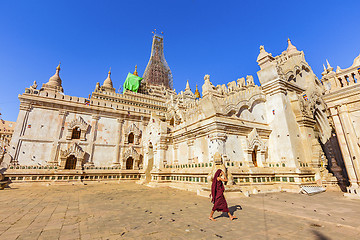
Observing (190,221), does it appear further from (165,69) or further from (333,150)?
(165,69)

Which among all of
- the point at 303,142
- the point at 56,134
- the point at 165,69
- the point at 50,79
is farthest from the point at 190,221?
the point at 165,69

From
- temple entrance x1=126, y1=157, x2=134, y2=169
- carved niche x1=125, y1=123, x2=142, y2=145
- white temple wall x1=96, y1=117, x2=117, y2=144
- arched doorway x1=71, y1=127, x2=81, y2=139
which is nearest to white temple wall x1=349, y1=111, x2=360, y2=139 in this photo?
carved niche x1=125, y1=123, x2=142, y2=145

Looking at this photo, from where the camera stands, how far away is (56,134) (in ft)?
59.6

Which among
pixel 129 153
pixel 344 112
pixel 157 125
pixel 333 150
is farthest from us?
pixel 129 153

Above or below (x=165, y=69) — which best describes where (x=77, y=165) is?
below

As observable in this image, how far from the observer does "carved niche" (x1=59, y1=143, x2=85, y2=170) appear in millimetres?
17359

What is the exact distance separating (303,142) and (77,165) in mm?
20322

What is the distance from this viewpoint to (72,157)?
60.4 feet

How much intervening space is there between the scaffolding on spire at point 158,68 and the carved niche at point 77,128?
102 ft

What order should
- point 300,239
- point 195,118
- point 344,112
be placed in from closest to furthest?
point 300,239
point 344,112
point 195,118

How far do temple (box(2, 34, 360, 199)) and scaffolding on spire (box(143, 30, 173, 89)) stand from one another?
2879cm

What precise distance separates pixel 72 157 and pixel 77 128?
325 cm

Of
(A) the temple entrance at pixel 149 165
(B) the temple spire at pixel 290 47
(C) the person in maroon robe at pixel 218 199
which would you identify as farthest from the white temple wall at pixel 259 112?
(B) the temple spire at pixel 290 47

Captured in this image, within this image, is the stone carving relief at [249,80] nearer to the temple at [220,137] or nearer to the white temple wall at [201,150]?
the temple at [220,137]
